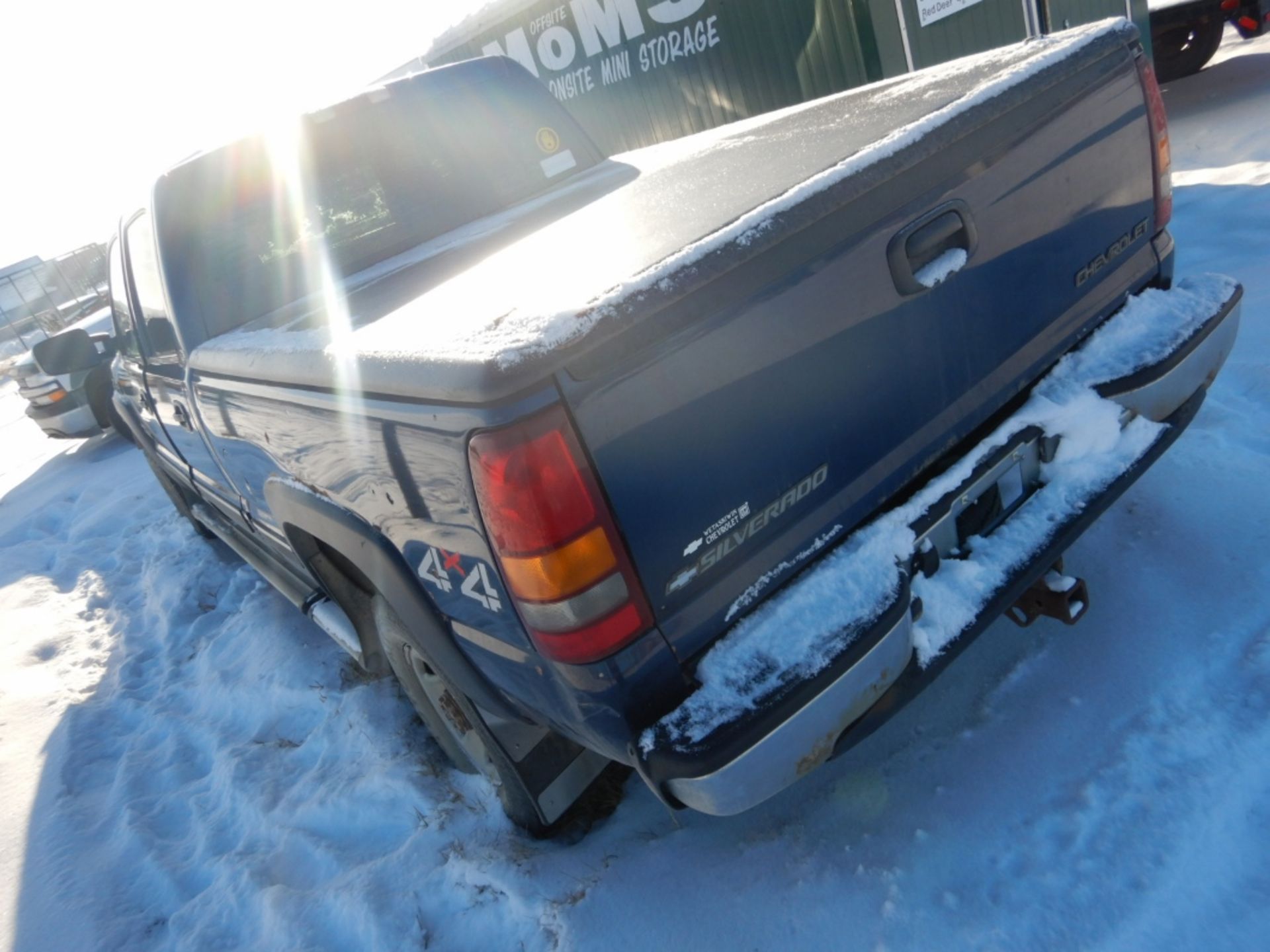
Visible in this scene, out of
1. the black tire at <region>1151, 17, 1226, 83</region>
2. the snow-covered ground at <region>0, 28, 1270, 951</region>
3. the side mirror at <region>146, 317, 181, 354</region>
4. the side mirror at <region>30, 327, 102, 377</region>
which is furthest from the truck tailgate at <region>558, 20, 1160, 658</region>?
the black tire at <region>1151, 17, 1226, 83</region>

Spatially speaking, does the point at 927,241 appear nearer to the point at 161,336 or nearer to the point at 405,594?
the point at 405,594

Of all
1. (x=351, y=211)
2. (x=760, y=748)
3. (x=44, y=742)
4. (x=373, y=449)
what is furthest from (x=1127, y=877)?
(x=44, y=742)

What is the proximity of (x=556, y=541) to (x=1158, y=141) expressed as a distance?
2.16 meters

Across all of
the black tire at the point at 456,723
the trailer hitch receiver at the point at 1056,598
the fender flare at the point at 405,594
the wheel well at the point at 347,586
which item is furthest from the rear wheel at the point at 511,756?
the trailer hitch receiver at the point at 1056,598

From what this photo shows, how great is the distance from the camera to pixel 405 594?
2.04m

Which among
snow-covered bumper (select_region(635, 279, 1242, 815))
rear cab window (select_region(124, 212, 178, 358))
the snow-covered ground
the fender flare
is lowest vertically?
the snow-covered ground

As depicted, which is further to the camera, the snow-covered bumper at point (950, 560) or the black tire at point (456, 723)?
the black tire at point (456, 723)

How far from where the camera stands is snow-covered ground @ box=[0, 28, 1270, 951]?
1871mm

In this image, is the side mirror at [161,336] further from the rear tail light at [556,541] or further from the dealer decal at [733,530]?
the dealer decal at [733,530]

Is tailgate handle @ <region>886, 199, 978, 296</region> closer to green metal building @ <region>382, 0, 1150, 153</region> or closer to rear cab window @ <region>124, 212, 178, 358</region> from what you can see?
rear cab window @ <region>124, 212, 178, 358</region>

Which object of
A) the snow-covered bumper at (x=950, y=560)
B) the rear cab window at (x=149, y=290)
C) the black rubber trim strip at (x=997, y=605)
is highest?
the rear cab window at (x=149, y=290)

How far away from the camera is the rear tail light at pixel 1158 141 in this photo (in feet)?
7.85

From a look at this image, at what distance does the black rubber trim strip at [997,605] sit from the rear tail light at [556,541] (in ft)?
1.86

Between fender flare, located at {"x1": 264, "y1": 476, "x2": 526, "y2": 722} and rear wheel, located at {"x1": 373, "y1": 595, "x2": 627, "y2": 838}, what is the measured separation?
130 millimetres
